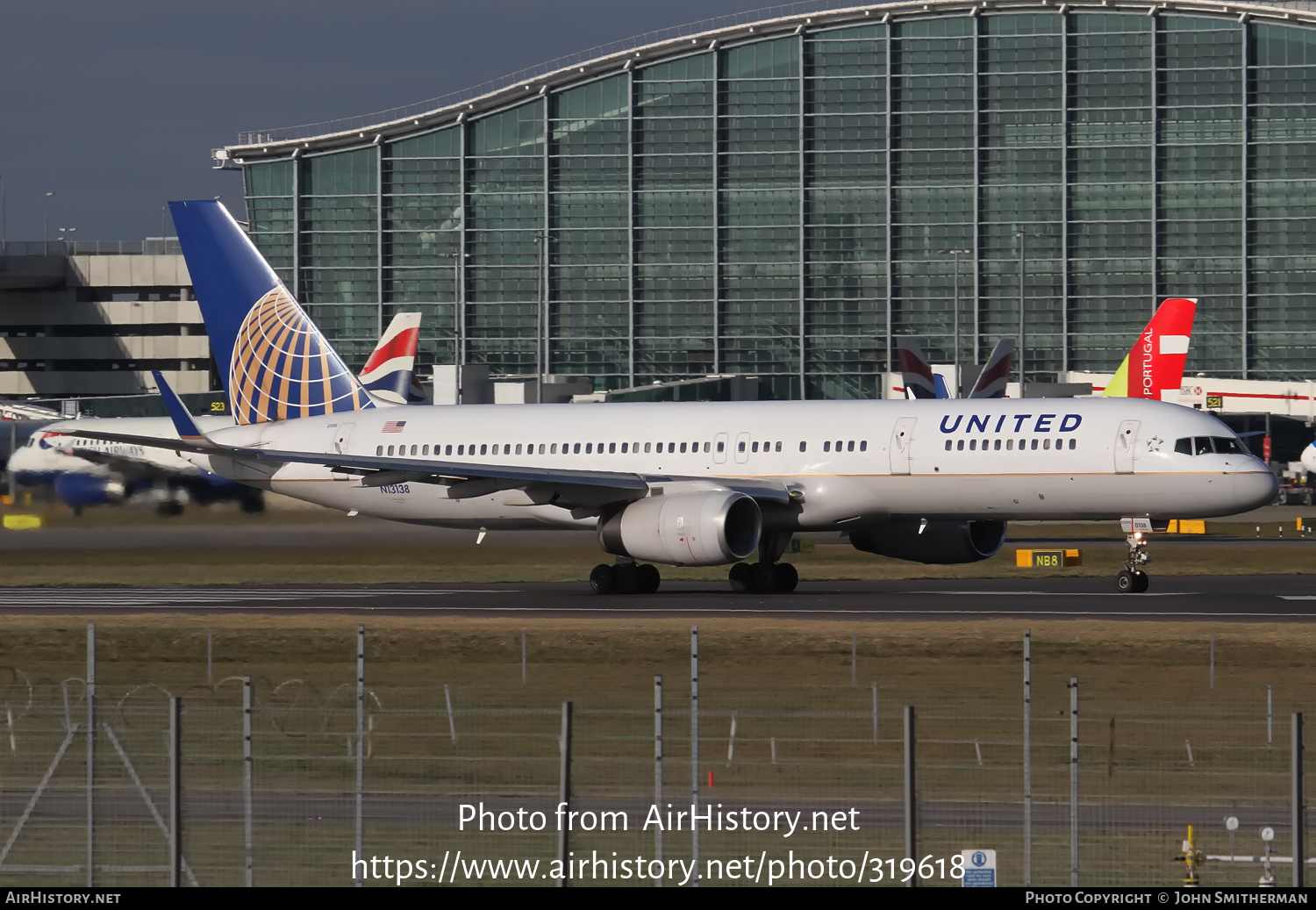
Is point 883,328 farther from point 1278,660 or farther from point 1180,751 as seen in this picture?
point 1180,751

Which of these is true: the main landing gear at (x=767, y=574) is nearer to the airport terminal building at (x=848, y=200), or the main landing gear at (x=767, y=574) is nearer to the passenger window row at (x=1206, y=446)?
the passenger window row at (x=1206, y=446)

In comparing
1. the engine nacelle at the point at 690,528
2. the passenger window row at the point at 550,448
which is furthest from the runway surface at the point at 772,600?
the passenger window row at the point at 550,448

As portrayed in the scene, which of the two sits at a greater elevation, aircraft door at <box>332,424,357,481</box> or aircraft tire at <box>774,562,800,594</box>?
aircraft door at <box>332,424,357,481</box>

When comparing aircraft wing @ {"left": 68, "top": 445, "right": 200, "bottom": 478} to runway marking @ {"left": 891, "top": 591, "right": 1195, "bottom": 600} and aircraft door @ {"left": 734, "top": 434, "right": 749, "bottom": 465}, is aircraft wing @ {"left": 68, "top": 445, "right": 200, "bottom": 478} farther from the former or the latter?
runway marking @ {"left": 891, "top": 591, "right": 1195, "bottom": 600}

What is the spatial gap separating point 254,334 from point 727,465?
44.3 feet

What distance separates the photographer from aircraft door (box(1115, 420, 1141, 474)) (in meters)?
37.3

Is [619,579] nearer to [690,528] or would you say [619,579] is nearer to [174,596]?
[690,528]

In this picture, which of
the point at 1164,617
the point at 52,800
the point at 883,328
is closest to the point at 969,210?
the point at 883,328

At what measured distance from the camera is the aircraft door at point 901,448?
1515 inches

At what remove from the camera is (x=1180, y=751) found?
19141 millimetres

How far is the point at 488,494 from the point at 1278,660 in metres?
19.0

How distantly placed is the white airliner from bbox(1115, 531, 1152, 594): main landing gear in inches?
2.0

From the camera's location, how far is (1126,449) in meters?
37.4

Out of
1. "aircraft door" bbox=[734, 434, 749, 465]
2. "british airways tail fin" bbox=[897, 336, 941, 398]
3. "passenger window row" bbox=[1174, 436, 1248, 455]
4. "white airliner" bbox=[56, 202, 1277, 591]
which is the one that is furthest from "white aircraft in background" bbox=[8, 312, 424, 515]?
"british airways tail fin" bbox=[897, 336, 941, 398]
